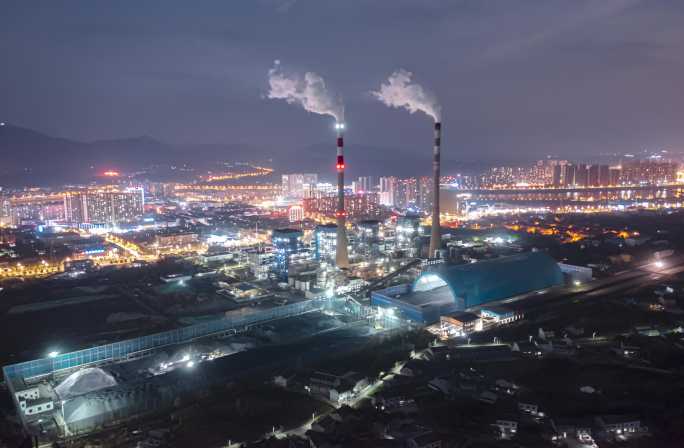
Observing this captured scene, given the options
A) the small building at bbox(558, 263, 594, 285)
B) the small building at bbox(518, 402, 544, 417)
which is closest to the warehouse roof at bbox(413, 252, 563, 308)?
the small building at bbox(558, 263, 594, 285)

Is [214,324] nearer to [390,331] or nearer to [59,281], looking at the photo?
[390,331]

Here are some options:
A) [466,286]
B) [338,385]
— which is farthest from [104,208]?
[338,385]

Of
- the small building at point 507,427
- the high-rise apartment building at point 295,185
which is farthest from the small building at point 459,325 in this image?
the high-rise apartment building at point 295,185

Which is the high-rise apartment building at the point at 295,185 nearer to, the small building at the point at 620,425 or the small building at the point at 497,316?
the small building at the point at 497,316

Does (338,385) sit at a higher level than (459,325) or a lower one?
lower

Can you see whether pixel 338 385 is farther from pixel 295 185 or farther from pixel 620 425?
pixel 295 185

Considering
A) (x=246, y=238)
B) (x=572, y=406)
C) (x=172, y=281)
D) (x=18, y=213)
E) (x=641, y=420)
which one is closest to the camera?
(x=641, y=420)

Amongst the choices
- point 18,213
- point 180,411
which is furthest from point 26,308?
point 18,213

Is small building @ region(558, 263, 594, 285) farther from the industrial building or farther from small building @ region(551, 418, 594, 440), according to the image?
small building @ region(551, 418, 594, 440)
